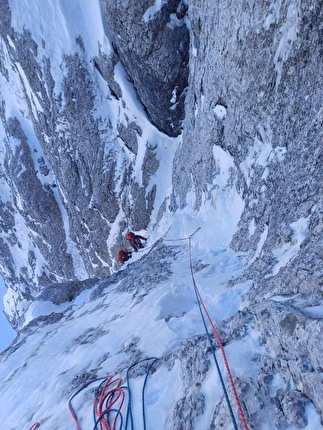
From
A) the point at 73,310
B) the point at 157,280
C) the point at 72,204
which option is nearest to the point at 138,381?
the point at 157,280

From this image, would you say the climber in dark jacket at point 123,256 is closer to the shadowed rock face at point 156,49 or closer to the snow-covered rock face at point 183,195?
the snow-covered rock face at point 183,195

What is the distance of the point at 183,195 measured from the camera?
1492 centimetres

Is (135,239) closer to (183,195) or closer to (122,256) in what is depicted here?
(122,256)

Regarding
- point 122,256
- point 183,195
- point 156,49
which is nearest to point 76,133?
point 156,49

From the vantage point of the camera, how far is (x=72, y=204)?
2588 centimetres

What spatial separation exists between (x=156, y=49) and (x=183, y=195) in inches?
267

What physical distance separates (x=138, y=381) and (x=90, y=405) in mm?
846

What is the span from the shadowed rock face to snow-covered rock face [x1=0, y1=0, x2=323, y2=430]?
71 mm

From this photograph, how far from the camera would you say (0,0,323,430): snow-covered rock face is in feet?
12.1

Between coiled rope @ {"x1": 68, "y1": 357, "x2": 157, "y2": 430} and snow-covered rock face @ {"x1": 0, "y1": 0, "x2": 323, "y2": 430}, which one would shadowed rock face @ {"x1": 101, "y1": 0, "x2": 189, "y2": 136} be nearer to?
snow-covered rock face @ {"x1": 0, "y1": 0, "x2": 323, "y2": 430}

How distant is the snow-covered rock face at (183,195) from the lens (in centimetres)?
368

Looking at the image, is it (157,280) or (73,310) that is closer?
(157,280)

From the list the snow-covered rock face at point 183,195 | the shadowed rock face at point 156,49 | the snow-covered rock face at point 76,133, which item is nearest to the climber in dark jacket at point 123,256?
the snow-covered rock face at point 183,195

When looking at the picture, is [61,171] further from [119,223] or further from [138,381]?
[138,381]
